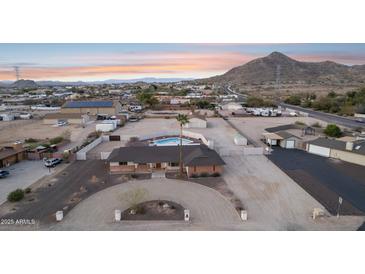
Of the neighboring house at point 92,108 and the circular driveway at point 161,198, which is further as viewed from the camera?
the neighboring house at point 92,108

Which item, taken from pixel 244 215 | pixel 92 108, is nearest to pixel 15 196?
pixel 244 215

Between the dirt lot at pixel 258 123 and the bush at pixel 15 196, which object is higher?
the bush at pixel 15 196

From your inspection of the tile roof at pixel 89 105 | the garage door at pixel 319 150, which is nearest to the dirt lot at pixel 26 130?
the tile roof at pixel 89 105

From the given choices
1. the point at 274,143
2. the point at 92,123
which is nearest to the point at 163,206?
the point at 274,143

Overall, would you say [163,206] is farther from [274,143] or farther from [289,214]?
[274,143]

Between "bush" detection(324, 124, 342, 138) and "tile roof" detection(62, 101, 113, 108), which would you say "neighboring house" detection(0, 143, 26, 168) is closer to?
"tile roof" detection(62, 101, 113, 108)

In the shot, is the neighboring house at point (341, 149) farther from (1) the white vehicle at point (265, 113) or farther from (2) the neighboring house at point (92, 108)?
(2) the neighboring house at point (92, 108)
